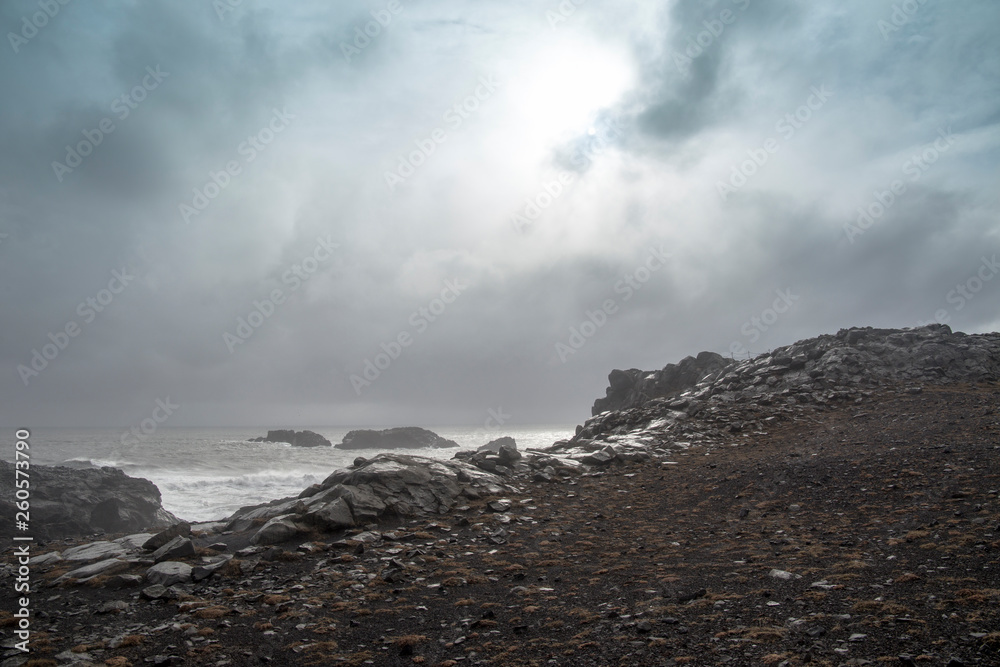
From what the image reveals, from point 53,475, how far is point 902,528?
176ft

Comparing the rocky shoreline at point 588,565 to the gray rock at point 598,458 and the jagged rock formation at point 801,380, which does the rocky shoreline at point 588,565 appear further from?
the jagged rock formation at point 801,380

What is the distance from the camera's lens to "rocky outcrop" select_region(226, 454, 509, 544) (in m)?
16.7

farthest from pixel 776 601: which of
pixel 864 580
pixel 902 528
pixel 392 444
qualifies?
pixel 392 444

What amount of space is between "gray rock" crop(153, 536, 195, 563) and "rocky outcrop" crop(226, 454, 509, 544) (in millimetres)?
1884

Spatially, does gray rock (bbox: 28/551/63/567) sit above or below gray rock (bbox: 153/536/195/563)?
below

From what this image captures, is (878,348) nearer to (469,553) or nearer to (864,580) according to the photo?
(864,580)

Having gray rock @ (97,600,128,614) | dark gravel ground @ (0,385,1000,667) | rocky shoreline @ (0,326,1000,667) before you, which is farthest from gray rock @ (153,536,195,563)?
gray rock @ (97,600,128,614)

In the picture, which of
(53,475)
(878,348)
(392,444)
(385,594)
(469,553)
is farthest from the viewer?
(392,444)

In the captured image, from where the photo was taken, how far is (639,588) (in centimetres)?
1109

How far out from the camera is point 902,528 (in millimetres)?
12727

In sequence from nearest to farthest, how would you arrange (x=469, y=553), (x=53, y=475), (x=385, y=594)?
(x=385, y=594)
(x=469, y=553)
(x=53, y=475)

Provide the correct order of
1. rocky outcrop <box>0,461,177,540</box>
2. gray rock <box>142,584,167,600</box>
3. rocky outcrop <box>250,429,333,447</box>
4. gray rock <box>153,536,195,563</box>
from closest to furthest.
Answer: gray rock <box>142,584,167,600</box>
gray rock <box>153,536,195,563</box>
rocky outcrop <box>0,461,177,540</box>
rocky outcrop <box>250,429,333,447</box>

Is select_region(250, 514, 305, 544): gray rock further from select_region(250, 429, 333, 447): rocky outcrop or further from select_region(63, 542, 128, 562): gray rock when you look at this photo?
select_region(250, 429, 333, 447): rocky outcrop

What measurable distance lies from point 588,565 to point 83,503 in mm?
41970
